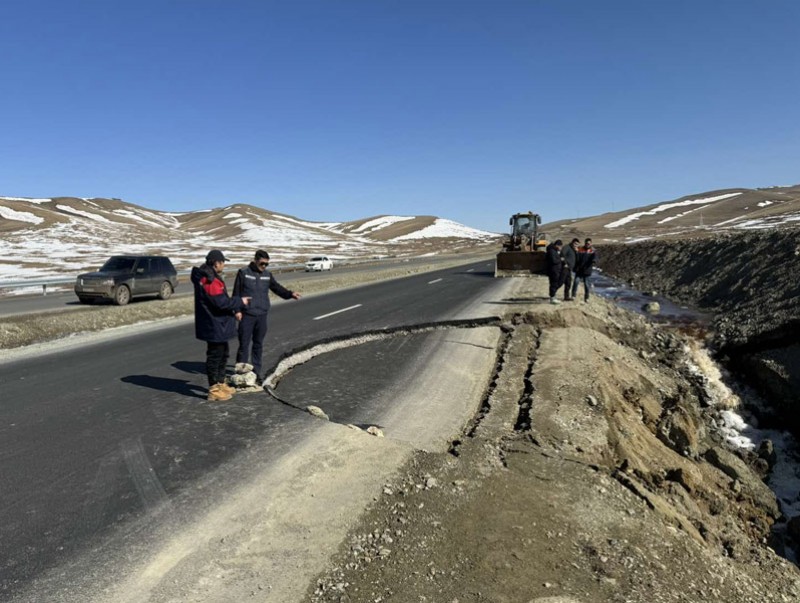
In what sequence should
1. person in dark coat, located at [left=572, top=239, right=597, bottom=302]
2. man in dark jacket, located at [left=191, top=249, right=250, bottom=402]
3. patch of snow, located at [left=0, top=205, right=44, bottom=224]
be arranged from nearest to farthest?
1. man in dark jacket, located at [left=191, top=249, right=250, bottom=402]
2. person in dark coat, located at [left=572, top=239, right=597, bottom=302]
3. patch of snow, located at [left=0, top=205, right=44, bottom=224]

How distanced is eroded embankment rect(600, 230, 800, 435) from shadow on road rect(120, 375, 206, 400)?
10.1 metres

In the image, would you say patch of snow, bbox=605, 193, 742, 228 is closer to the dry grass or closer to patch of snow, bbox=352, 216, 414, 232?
patch of snow, bbox=352, 216, 414, 232

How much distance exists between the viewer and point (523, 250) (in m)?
24.8

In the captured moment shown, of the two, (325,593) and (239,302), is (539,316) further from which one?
(325,593)

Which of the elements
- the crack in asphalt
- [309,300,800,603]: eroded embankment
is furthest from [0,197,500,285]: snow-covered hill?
[309,300,800,603]: eroded embankment

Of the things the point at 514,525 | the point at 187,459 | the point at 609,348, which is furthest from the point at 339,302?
the point at 514,525

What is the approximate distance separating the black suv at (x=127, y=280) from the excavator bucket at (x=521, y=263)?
1471cm

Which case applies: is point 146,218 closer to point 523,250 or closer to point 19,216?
point 19,216

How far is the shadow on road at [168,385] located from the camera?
22.5 feet

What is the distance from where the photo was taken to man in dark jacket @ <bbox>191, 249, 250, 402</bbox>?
600cm

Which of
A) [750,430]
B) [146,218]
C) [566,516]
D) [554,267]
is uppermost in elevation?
[146,218]

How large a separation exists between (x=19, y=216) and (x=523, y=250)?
4466 inches

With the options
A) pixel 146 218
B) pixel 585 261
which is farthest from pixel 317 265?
Answer: pixel 146 218

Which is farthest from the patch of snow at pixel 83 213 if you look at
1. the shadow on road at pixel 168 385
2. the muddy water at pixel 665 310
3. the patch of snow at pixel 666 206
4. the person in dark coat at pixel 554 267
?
the shadow on road at pixel 168 385
